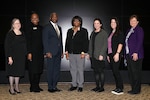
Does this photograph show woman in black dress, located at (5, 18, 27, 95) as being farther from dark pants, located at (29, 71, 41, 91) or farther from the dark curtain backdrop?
the dark curtain backdrop

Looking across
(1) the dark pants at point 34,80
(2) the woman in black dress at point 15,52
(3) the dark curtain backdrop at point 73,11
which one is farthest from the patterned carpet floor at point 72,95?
(3) the dark curtain backdrop at point 73,11

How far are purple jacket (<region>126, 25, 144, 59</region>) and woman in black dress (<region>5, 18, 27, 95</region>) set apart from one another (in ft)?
6.36

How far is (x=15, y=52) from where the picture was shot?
193 inches

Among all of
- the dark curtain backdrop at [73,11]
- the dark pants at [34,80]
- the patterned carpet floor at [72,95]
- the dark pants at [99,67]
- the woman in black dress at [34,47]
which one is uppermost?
the dark curtain backdrop at [73,11]

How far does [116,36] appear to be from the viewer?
16.1 feet

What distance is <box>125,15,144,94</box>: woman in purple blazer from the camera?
4812mm

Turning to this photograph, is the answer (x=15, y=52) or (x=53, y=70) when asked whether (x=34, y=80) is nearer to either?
(x=53, y=70)

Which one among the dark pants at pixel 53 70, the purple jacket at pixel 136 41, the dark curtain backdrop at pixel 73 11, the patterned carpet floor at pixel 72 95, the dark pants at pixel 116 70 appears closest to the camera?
the patterned carpet floor at pixel 72 95

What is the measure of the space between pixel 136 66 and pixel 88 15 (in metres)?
2.36

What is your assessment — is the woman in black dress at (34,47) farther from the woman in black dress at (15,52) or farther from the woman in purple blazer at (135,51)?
the woman in purple blazer at (135,51)

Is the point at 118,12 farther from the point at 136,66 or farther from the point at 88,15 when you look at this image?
the point at 136,66

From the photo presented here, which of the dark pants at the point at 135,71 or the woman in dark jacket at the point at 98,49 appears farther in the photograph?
the woman in dark jacket at the point at 98,49

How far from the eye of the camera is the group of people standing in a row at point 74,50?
4.88 metres

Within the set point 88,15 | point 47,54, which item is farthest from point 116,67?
point 88,15
